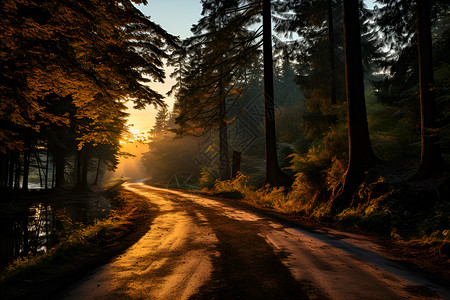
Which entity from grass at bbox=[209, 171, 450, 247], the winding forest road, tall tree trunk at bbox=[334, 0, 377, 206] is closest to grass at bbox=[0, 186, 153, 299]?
the winding forest road

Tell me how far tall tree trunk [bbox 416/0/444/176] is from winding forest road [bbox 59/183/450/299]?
12.0ft

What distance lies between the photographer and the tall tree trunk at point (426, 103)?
7.04m

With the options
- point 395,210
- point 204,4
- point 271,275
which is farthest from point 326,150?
point 204,4

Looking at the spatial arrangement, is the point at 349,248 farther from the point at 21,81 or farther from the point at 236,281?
the point at 21,81

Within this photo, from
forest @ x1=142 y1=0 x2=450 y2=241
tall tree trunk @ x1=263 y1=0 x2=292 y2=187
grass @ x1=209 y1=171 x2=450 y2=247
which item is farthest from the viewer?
tall tree trunk @ x1=263 y1=0 x2=292 y2=187

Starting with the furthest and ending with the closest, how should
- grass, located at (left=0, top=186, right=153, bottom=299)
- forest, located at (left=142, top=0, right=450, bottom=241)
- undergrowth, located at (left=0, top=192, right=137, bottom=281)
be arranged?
forest, located at (left=142, top=0, right=450, bottom=241) → undergrowth, located at (left=0, top=192, right=137, bottom=281) → grass, located at (left=0, top=186, right=153, bottom=299)

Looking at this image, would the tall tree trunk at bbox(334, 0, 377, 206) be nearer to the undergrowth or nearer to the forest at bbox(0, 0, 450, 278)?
the forest at bbox(0, 0, 450, 278)

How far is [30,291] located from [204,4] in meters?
16.1

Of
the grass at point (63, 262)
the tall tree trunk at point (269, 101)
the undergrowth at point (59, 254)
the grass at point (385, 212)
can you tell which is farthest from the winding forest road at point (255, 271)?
the tall tree trunk at point (269, 101)

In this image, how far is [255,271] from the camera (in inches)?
144

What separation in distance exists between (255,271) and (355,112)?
24.0 ft

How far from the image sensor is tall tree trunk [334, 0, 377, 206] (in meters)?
8.23

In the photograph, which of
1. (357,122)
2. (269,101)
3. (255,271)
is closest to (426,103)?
(357,122)

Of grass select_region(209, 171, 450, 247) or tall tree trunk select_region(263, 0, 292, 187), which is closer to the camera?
grass select_region(209, 171, 450, 247)
